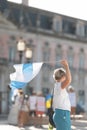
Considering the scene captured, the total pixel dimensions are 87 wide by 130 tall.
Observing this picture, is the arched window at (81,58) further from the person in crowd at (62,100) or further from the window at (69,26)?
the person in crowd at (62,100)

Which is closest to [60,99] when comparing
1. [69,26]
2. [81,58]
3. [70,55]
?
[70,55]

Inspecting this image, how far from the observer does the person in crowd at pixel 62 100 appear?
7.62 metres

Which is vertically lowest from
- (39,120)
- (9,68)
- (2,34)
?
(39,120)

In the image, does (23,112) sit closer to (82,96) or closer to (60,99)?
(60,99)

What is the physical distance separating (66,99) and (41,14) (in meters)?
38.6

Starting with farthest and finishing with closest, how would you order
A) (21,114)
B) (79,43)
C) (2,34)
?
(79,43)
(2,34)
(21,114)

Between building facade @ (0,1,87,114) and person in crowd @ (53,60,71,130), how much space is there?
3210 cm

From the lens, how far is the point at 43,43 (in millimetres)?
45531

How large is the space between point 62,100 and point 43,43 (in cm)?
3792

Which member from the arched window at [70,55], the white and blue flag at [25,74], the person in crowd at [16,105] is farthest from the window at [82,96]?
the white and blue flag at [25,74]

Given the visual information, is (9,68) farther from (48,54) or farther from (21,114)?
(21,114)

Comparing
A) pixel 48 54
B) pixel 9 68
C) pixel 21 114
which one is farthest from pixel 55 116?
pixel 48 54

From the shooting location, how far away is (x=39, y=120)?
17.7 metres

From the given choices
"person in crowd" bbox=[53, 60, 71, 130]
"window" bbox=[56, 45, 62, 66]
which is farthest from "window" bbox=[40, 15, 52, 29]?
"person in crowd" bbox=[53, 60, 71, 130]
